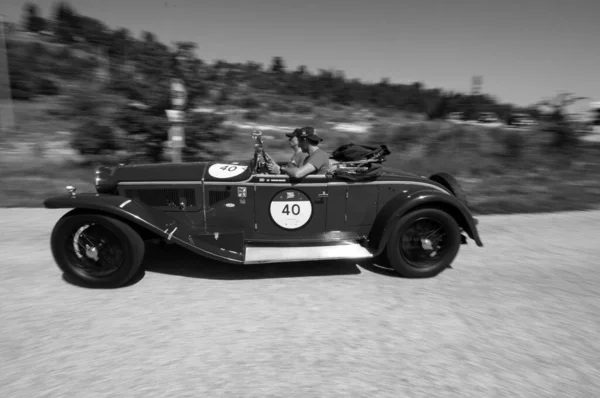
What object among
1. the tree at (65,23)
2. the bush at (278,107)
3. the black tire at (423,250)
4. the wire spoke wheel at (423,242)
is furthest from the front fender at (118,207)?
the tree at (65,23)

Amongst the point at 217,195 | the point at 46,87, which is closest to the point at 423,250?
the point at 217,195

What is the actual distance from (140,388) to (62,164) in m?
8.97

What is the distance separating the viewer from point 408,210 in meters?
4.29

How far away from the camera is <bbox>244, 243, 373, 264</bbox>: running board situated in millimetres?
4016

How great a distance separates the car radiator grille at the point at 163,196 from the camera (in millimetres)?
4238

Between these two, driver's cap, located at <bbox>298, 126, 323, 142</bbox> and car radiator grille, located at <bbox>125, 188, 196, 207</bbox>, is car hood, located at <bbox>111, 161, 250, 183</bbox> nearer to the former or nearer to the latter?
car radiator grille, located at <bbox>125, 188, 196, 207</bbox>

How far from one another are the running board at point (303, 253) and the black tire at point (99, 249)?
1094 millimetres

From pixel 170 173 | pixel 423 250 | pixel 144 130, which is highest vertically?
pixel 144 130

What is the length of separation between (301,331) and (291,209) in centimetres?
146

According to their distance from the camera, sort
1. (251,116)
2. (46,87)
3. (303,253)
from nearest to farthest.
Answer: (303,253), (46,87), (251,116)

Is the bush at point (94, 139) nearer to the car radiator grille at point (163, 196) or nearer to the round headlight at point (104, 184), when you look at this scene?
the round headlight at point (104, 184)

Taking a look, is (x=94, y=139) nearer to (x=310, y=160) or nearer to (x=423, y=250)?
(x=310, y=160)

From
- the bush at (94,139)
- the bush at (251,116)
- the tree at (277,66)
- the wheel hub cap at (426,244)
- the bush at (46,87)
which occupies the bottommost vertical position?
the wheel hub cap at (426,244)

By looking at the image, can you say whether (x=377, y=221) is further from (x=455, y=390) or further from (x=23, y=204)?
(x=23, y=204)
